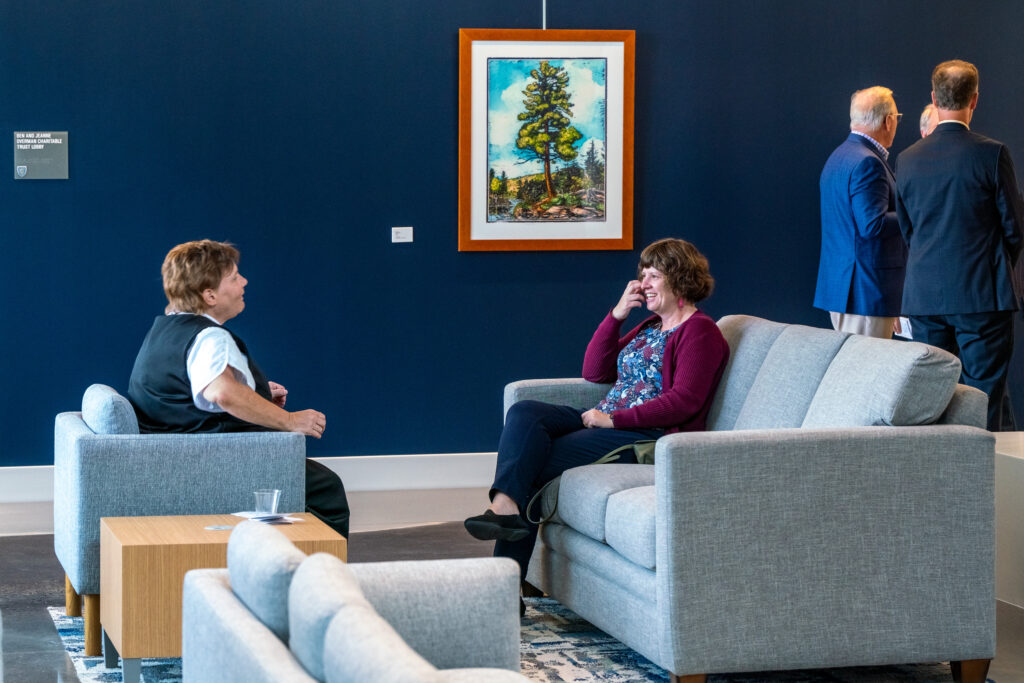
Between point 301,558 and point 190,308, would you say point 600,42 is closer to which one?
point 190,308

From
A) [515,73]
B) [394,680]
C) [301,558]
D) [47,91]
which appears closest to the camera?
[394,680]

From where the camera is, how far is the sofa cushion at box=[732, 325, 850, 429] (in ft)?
12.5

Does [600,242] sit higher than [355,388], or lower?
higher

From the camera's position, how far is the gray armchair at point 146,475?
3664 millimetres

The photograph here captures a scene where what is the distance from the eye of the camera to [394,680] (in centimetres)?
149

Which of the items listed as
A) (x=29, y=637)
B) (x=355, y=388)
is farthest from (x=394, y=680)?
(x=355, y=388)

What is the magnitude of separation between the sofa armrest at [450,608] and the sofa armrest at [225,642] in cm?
25

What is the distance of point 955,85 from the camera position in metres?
5.09

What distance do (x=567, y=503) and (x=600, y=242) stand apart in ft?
8.67

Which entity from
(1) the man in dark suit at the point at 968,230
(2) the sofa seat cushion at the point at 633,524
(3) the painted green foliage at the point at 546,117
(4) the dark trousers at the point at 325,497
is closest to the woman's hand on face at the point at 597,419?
(2) the sofa seat cushion at the point at 633,524

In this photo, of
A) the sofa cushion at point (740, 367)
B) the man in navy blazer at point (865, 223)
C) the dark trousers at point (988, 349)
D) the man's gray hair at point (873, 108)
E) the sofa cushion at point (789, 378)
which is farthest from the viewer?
the man's gray hair at point (873, 108)

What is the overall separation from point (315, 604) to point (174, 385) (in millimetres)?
2243

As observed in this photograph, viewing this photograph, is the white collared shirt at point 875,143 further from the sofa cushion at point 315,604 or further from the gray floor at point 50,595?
the sofa cushion at point 315,604

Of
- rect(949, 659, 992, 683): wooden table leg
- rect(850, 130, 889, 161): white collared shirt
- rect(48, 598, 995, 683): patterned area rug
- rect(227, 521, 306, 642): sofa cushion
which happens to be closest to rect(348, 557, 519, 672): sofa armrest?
rect(227, 521, 306, 642): sofa cushion
